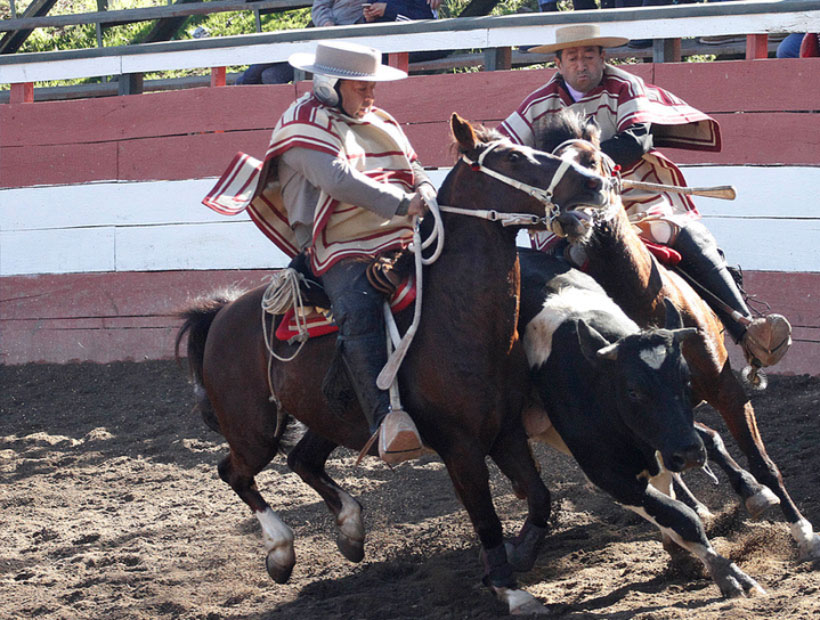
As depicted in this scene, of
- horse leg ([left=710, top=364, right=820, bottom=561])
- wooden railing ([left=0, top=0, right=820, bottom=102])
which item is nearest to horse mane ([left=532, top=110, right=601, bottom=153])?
horse leg ([left=710, top=364, right=820, bottom=561])

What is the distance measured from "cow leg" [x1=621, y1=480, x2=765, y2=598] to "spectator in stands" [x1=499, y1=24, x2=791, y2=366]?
1084mm

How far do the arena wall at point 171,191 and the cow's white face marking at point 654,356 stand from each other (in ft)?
10.7

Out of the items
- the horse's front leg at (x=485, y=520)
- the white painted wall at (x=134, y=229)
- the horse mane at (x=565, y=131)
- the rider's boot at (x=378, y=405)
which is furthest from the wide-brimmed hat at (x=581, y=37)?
the white painted wall at (x=134, y=229)

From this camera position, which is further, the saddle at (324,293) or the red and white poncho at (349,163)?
the red and white poncho at (349,163)

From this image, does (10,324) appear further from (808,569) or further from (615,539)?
(808,569)

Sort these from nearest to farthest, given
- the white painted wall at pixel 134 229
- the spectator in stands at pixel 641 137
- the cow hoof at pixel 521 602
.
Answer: the cow hoof at pixel 521 602, the spectator in stands at pixel 641 137, the white painted wall at pixel 134 229

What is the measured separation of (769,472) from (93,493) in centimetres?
381

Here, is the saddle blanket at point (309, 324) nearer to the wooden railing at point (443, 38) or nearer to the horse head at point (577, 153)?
the horse head at point (577, 153)

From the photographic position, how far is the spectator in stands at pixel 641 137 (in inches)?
192

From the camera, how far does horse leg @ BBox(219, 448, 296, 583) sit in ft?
16.1

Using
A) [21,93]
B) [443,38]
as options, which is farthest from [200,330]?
[21,93]

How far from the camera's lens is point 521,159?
4.02 metres

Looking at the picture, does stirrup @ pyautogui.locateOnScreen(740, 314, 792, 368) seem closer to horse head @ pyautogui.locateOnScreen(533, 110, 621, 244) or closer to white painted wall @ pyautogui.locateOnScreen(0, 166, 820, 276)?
horse head @ pyautogui.locateOnScreen(533, 110, 621, 244)

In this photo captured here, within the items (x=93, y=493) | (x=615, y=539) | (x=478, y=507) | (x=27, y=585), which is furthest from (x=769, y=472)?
(x=93, y=493)
